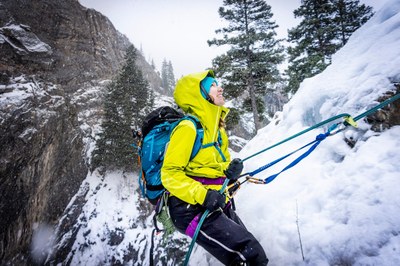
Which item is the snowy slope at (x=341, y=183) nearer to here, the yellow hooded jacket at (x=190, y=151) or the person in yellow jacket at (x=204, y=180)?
the person in yellow jacket at (x=204, y=180)

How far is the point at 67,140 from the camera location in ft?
62.7

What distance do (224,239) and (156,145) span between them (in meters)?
1.34

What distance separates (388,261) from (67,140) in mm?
22176

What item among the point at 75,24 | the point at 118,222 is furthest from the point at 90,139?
the point at 75,24

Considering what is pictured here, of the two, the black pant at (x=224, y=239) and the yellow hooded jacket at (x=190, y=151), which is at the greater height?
the yellow hooded jacket at (x=190, y=151)

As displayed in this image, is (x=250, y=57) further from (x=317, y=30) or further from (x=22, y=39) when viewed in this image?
(x=22, y=39)

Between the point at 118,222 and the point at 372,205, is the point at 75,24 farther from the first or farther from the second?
the point at 372,205

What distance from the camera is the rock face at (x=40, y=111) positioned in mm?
13359

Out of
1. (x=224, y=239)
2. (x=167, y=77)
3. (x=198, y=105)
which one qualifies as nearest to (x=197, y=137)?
(x=198, y=105)

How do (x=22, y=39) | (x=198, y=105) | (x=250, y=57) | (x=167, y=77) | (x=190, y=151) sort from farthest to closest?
(x=167, y=77) < (x=22, y=39) < (x=250, y=57) < (x=198, y=105) < (x=190, y=151)

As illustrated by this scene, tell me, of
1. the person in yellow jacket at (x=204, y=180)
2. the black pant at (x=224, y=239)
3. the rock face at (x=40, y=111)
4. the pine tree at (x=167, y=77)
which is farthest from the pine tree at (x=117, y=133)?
the pine tree at (x=167, y=77)

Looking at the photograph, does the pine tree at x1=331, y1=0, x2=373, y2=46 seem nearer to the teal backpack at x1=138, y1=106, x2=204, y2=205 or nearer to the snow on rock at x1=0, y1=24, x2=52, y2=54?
the teal backpack at x1=138, y1=106, x2=204, y2=205

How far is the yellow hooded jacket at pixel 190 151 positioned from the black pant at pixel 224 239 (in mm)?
291

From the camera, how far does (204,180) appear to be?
8.60 feet
